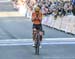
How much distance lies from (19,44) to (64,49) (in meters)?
2.85

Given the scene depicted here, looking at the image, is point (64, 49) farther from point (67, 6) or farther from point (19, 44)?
point (67, 6)

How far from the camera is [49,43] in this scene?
2105 centimetres

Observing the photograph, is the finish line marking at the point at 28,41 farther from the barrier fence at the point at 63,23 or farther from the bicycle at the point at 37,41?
the bicycle at the point at 37,41

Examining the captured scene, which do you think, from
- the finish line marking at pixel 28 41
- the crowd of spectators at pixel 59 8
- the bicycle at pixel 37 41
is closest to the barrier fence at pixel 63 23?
the crowd of spectators at pixel 59 8

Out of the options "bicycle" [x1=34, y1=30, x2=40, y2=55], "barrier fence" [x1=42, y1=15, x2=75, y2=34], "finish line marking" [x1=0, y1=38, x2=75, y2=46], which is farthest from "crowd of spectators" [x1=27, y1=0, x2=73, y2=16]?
"bicycle" [x1=34, y1=30, x2=40, y2=55]

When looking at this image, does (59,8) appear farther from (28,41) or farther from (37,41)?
(37,41)

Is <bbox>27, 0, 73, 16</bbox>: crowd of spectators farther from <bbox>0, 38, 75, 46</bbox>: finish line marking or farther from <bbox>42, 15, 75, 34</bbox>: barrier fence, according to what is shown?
<bbox>0, 38, 75, 46</bbox>: finish line marking

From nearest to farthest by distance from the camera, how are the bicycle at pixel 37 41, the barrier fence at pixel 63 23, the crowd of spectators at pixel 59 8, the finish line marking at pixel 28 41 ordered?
the bicycle at pixel 37 41, the finish line marking at pixel 28 41, the barrier fence at pixel 63 23, the crowd of spectators at pixel 59 8

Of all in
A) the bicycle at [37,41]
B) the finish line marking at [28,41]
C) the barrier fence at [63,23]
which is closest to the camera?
the bicycle at [37,41]

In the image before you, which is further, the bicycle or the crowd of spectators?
the crowd of spectators

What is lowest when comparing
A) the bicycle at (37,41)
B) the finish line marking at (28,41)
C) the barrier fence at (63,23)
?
the barrier fence at (63,23)

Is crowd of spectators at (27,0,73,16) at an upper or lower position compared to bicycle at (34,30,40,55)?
lower

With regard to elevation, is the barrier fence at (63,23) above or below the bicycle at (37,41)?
below

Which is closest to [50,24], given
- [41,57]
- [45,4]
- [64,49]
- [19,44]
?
[45,4]
